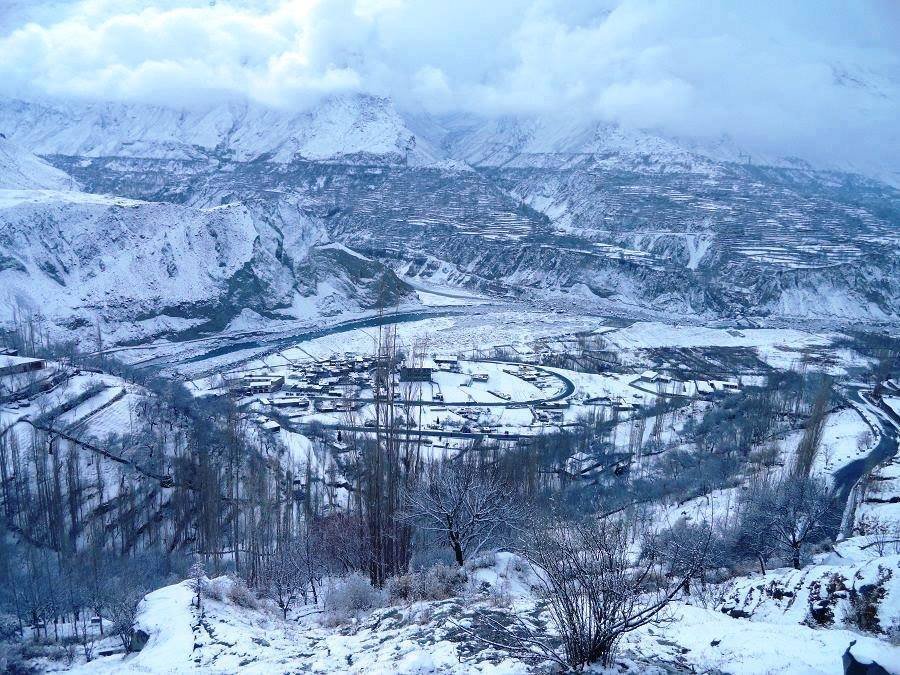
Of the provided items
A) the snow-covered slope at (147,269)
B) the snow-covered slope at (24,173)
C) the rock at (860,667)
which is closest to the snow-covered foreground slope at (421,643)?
the rock at (860,667)

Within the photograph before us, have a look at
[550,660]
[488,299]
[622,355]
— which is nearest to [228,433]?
[550,660]

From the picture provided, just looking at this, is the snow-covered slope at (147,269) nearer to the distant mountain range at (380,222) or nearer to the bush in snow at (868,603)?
the distant mountain range at (380,222)

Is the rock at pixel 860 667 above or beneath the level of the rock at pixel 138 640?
above

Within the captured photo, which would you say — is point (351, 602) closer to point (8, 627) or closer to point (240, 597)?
point (240, 597)

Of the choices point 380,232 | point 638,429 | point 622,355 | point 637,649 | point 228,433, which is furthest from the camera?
point 380,232

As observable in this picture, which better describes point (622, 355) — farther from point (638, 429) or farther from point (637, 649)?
point (637, 649)

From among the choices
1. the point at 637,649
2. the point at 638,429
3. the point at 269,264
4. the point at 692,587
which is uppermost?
the point at 269,264

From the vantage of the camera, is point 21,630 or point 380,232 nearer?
point 21,630

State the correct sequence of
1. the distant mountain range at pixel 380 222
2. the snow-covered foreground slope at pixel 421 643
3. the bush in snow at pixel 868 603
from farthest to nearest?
the distant mountain range at pixel 380 222
the bush in snow at pixel 868 603
the snow-covered foreground slope at pixel 421 643
